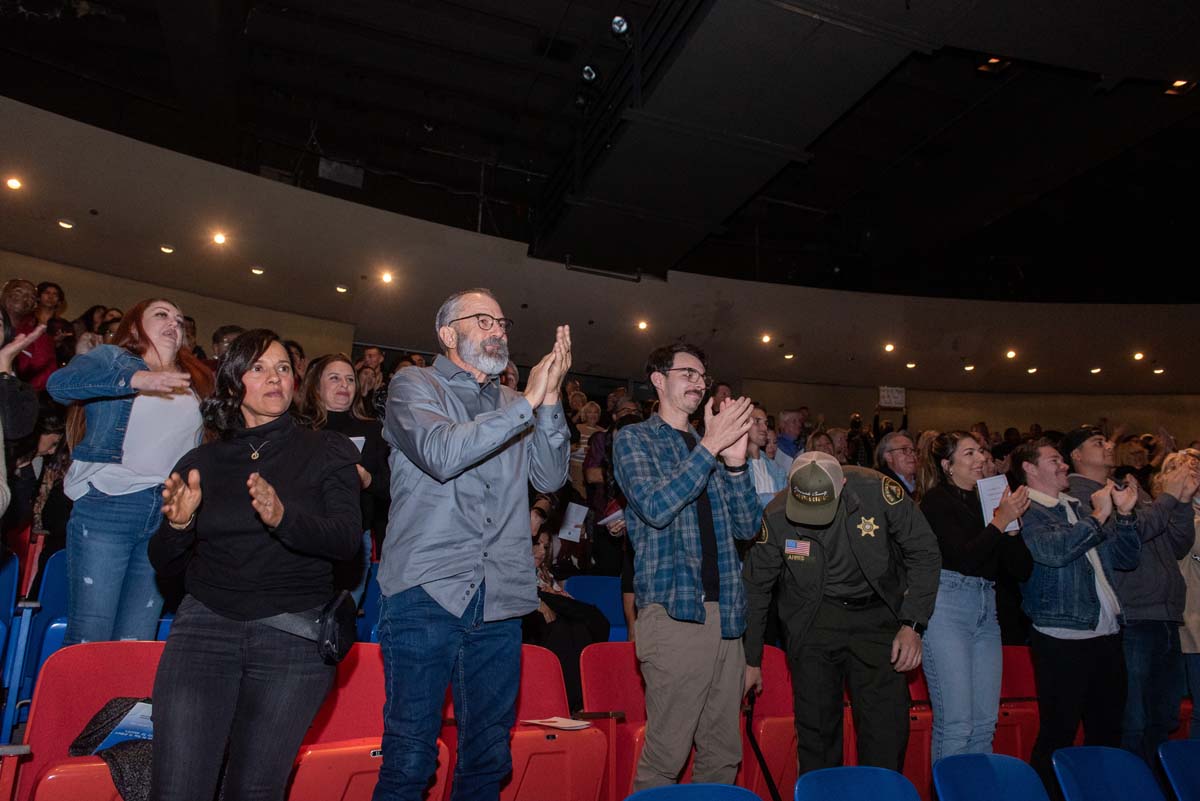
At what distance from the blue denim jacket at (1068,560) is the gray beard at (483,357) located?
2.53 meters

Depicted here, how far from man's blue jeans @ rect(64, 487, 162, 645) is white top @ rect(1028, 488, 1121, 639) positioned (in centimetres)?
347

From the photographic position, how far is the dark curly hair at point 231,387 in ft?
6.57

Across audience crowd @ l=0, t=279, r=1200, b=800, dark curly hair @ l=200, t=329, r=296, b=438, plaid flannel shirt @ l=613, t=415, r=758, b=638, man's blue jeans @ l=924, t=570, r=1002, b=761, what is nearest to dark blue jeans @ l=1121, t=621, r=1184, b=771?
audience crowd @ l=0, t=279, r=1200, b=800

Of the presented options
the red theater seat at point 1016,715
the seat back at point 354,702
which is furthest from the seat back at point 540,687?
the red theater seat at point 1016,715

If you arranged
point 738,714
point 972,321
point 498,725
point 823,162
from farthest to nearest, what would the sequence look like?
point 972,321
point 823,162
point 738,714
point 498,725

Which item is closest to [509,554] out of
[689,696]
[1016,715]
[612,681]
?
[689,696]

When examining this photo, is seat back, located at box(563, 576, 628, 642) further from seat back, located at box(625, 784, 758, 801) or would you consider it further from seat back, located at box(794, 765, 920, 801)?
seat back, located at box(625, 784, 758, 801)

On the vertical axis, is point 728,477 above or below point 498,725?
above

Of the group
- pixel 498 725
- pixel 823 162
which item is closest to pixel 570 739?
pixel 498 725

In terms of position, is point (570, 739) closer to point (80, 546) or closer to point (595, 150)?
point (80, 546)

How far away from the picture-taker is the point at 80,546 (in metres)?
2.45

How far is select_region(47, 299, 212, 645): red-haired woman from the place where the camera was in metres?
2.44

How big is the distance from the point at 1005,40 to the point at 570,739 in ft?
17.5

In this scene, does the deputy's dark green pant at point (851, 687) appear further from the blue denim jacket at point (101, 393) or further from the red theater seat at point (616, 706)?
the blue denim jacket at point (101, 393)
